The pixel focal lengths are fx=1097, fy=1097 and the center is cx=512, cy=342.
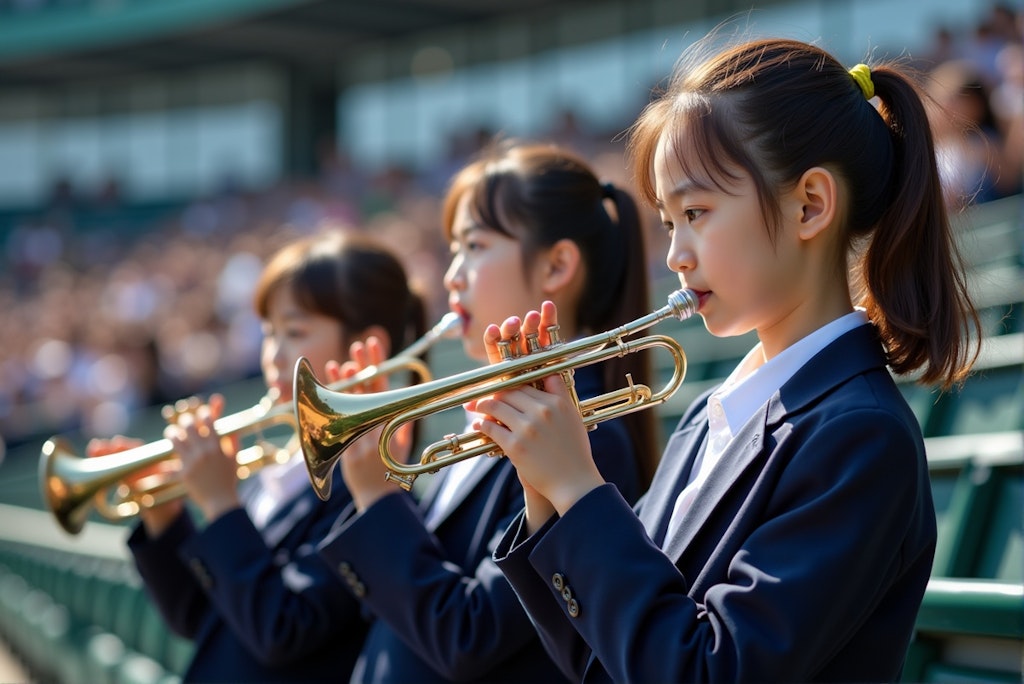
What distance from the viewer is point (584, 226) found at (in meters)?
2.42

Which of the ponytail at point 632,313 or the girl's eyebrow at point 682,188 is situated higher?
the girl's eyebrow at point 682,188

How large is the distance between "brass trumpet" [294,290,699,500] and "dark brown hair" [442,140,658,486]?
0.46 m

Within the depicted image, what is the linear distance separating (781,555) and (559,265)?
3.59 feet

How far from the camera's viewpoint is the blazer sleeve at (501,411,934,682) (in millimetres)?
1385

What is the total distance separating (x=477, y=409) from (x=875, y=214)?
2.23 feet

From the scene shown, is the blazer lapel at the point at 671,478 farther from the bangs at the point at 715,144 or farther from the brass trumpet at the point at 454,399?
the bangs at the point at 715,144

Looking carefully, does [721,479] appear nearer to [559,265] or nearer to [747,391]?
[747,391]

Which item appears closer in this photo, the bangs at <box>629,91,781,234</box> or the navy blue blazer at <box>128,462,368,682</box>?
the bangs at <box>629,91,781,234</box>

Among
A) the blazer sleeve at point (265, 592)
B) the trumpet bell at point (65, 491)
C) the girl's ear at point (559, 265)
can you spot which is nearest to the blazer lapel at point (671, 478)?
the girl's ear at point (559, 265)

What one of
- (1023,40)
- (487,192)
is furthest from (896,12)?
(487,192)

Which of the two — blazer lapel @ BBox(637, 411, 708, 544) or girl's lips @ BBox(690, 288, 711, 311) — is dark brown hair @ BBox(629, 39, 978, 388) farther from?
blazer lapel @ BBox(637, 411, 708, 544)

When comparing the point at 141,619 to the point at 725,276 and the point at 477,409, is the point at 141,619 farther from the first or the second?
the point at 725,276

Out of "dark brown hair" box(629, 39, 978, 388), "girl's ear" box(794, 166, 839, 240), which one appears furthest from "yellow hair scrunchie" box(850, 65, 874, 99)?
"girl's ear" box(794, 166, 839, 240)

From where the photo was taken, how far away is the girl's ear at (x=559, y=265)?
2.38 meters
